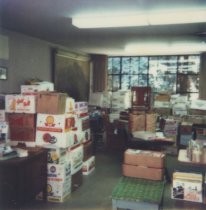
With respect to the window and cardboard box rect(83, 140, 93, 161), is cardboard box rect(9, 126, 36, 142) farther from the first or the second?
the window

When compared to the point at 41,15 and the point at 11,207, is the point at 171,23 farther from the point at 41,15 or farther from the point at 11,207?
the point at 11,207

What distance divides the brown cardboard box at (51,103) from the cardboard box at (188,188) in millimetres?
1681

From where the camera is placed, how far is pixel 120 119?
7.35 metres

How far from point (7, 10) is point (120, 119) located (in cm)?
400

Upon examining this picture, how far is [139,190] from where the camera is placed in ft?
12.2

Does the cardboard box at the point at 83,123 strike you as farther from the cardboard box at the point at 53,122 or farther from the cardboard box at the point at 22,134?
the cardboard box at the point at 22,134

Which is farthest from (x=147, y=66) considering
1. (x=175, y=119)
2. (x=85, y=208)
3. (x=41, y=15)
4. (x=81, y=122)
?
(x=85, y=208)

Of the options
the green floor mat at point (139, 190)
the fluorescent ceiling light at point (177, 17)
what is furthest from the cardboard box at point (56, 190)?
the fluorescent ceiling light at point (177, 17)

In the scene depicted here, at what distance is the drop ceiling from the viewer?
3590 millimetres

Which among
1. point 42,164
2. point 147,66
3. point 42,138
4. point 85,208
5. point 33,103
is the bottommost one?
point 85,208

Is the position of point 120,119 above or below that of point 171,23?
below

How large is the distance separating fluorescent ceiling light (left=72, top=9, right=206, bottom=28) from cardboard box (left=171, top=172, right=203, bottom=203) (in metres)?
2.02

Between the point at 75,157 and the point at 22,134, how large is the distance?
86 cm

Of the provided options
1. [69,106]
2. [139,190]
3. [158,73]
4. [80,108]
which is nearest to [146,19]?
[69,106]
